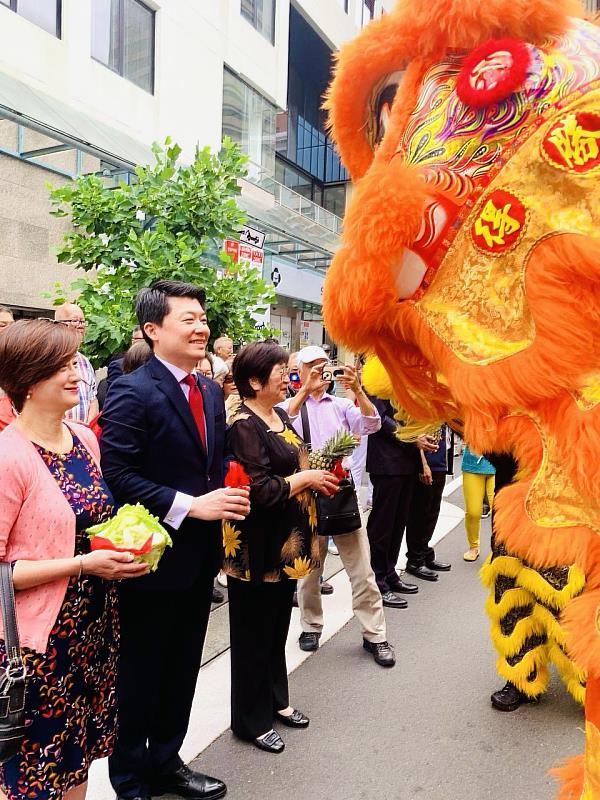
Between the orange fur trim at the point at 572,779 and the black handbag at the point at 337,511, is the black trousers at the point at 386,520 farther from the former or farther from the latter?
the orange fur trim at the point at 572,779

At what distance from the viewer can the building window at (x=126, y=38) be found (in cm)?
905

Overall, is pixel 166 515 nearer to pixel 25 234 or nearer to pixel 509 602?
pixel 509 602

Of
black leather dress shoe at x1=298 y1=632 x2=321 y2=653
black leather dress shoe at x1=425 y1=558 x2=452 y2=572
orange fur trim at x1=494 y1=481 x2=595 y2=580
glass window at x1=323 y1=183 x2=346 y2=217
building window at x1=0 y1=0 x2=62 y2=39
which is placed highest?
glass window at x1=323 y1=183 x2=346 y2=217

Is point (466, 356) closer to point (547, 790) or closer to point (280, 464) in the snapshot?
point (280, 464)

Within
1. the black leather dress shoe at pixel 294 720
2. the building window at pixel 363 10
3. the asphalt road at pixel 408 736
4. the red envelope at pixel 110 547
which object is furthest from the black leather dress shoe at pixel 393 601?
the building window at pixel 363 10

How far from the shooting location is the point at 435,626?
12.8 ft

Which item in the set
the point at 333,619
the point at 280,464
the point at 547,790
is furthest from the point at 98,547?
the point at 333,619

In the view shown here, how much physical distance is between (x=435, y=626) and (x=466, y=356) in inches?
123

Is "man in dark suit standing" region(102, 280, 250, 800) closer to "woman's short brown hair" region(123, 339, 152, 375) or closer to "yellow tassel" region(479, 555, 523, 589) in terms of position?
"woman's short brown hair" region(123, 339, 152, 375)

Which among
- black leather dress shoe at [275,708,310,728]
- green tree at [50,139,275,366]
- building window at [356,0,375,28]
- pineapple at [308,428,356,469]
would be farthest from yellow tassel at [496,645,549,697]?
building window at [356,0,375,28]

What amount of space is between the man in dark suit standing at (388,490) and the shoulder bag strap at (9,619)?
292cm

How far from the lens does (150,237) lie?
12.7ft

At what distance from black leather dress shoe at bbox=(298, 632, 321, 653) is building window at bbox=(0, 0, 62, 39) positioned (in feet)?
26.6

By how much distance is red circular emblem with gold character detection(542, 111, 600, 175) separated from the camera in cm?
110
